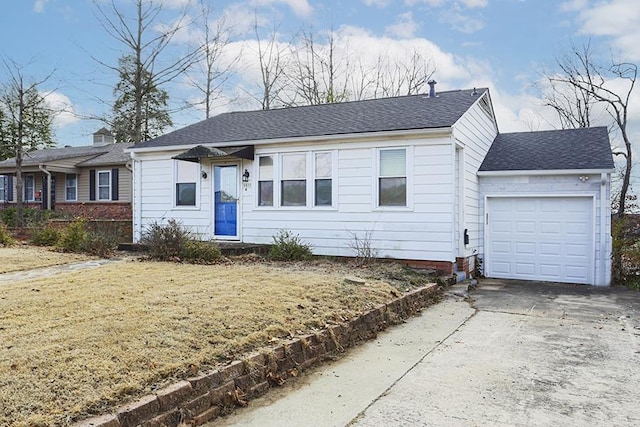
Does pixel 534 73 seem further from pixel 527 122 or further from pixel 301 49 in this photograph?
pixel 301 49

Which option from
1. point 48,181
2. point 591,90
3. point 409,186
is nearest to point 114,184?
point 48,181

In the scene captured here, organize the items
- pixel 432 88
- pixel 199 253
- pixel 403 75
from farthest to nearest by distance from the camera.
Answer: pixel 403 75, pixel 432 88, pixel 199 253

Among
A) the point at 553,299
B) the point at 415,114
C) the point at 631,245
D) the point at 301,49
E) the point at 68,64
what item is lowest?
the point at 553,299

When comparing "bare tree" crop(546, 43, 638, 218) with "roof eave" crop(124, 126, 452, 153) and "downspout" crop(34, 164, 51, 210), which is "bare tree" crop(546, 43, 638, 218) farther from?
"downspout" crop(34, 164, 51, 210)

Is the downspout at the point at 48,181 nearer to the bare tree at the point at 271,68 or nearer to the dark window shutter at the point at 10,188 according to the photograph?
the dark window shutter at the point at 10,188

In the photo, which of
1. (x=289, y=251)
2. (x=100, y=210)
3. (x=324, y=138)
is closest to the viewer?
(x=289, y=251)

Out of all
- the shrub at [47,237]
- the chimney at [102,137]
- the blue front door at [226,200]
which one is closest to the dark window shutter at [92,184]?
the chimney at [102,137]

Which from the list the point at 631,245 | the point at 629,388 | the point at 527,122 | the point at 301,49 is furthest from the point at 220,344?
the point at 301,49

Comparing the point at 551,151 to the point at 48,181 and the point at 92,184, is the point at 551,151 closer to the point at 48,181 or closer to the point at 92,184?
the point at 92,184

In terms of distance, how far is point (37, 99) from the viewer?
21.0 meters

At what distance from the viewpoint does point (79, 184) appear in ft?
76.0

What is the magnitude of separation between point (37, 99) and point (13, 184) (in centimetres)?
630

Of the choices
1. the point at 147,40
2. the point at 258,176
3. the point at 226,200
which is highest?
the point at 147,40

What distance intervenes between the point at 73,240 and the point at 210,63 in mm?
17067
